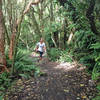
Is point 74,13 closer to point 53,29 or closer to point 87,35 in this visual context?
point 87,35

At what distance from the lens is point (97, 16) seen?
17.0 feet

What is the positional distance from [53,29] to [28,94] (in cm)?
890

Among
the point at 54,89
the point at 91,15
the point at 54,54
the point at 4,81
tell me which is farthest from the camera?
the point at 54,54

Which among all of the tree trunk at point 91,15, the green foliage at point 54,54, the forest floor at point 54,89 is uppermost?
the tree trunk at point 91,15

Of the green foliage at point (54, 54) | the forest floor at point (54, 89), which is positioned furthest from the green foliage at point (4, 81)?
the green foliage at point (54, 54)

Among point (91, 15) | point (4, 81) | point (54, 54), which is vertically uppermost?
A: point (91, 15)

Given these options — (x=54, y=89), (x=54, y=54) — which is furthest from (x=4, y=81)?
(x=54, y=54)

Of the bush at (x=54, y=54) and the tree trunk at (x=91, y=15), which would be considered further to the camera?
the bush at (x=54, y=54)

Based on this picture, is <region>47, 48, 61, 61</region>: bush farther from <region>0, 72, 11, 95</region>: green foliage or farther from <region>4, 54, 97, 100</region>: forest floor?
<region>0, 72, 11, 95</region>: green foliage

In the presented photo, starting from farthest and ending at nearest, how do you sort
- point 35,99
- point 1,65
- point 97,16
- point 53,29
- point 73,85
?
point 53,29 < point 1,65 < point 97,16 < point 73,85 < point 35,99

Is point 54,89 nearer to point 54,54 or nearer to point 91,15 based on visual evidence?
point 91,15

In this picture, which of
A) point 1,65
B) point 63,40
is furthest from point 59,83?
point 63,40

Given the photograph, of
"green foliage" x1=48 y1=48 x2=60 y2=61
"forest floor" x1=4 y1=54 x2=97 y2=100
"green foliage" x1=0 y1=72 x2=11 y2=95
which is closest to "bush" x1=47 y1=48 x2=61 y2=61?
"green foliage" x1=48 y1=48 x2=60 y2=61

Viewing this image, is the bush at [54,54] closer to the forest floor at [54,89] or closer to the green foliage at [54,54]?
the green foliage at [54,54]
